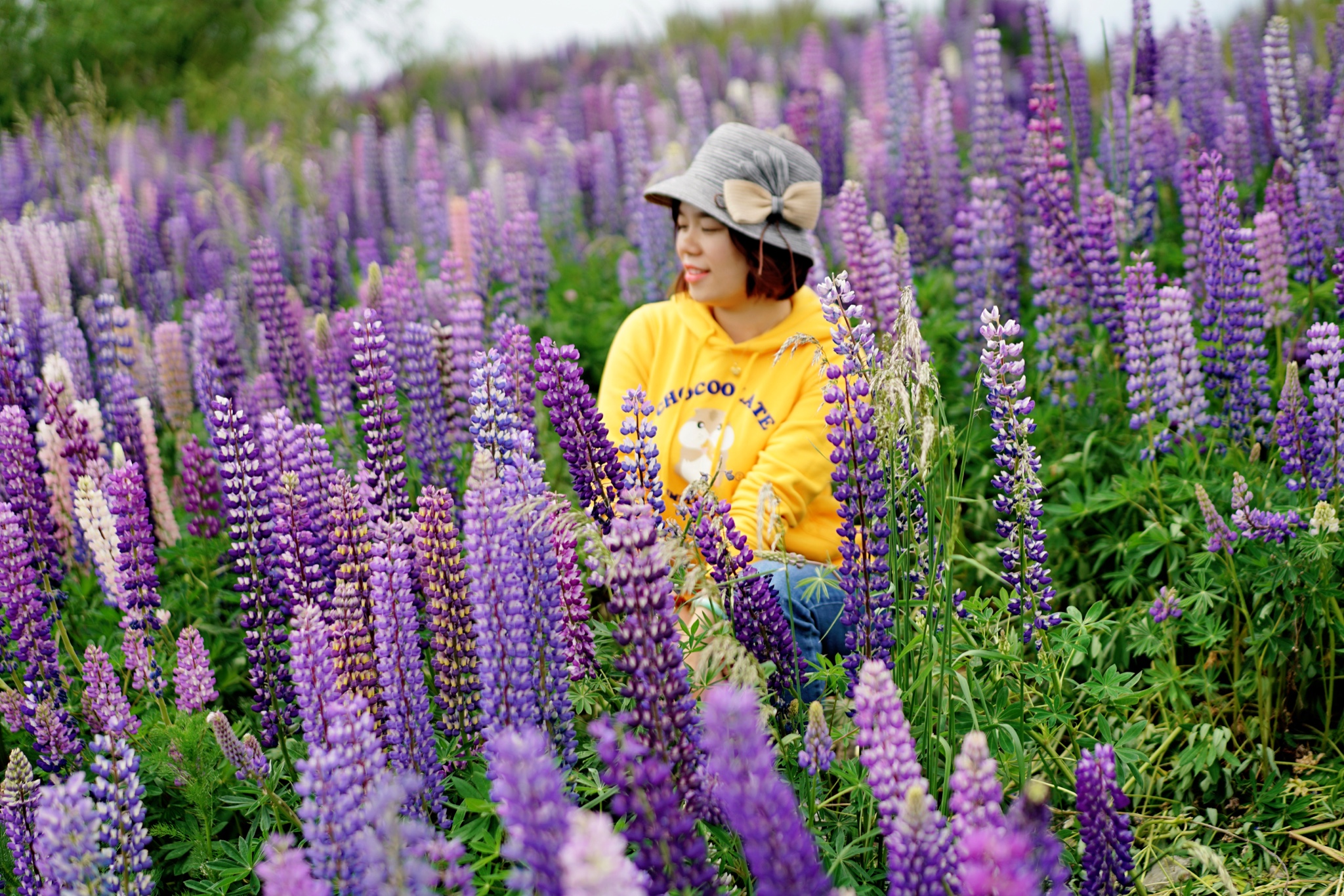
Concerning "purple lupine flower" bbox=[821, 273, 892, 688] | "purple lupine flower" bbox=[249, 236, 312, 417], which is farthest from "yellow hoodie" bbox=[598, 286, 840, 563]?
"purple lupine flower" bbox=[249, 236, 312, 417]

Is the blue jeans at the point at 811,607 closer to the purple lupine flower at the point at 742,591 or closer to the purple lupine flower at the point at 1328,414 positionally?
the purple lupine flower at the point at 742,591

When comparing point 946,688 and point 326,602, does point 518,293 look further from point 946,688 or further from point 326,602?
point 946,688

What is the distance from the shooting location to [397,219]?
8133 mm

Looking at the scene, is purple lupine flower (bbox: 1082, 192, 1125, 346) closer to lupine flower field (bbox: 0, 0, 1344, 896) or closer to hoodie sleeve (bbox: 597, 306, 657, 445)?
lupine flower field (bbox: 0, 0, 1344, 896)

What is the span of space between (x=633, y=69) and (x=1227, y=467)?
1003 centimetres

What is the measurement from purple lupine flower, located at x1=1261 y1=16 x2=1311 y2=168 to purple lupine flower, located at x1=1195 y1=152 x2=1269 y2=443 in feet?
5.08

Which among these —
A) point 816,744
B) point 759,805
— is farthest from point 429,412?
point 759,805

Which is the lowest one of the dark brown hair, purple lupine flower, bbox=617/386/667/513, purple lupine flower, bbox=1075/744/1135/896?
purple lupine flower, bbox=1075/744/1135/896

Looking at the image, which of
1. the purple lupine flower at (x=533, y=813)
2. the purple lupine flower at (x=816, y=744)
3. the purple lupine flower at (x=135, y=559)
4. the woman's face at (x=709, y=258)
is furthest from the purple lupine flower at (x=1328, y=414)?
the purple lupine flower at (x=135, y=559)

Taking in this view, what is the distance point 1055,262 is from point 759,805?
11.8 feet

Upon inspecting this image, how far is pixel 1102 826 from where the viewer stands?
90.0 inches

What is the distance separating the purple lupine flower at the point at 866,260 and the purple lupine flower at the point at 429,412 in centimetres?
173

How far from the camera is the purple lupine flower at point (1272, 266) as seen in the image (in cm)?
450

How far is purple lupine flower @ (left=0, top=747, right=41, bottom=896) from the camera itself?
260 cm
